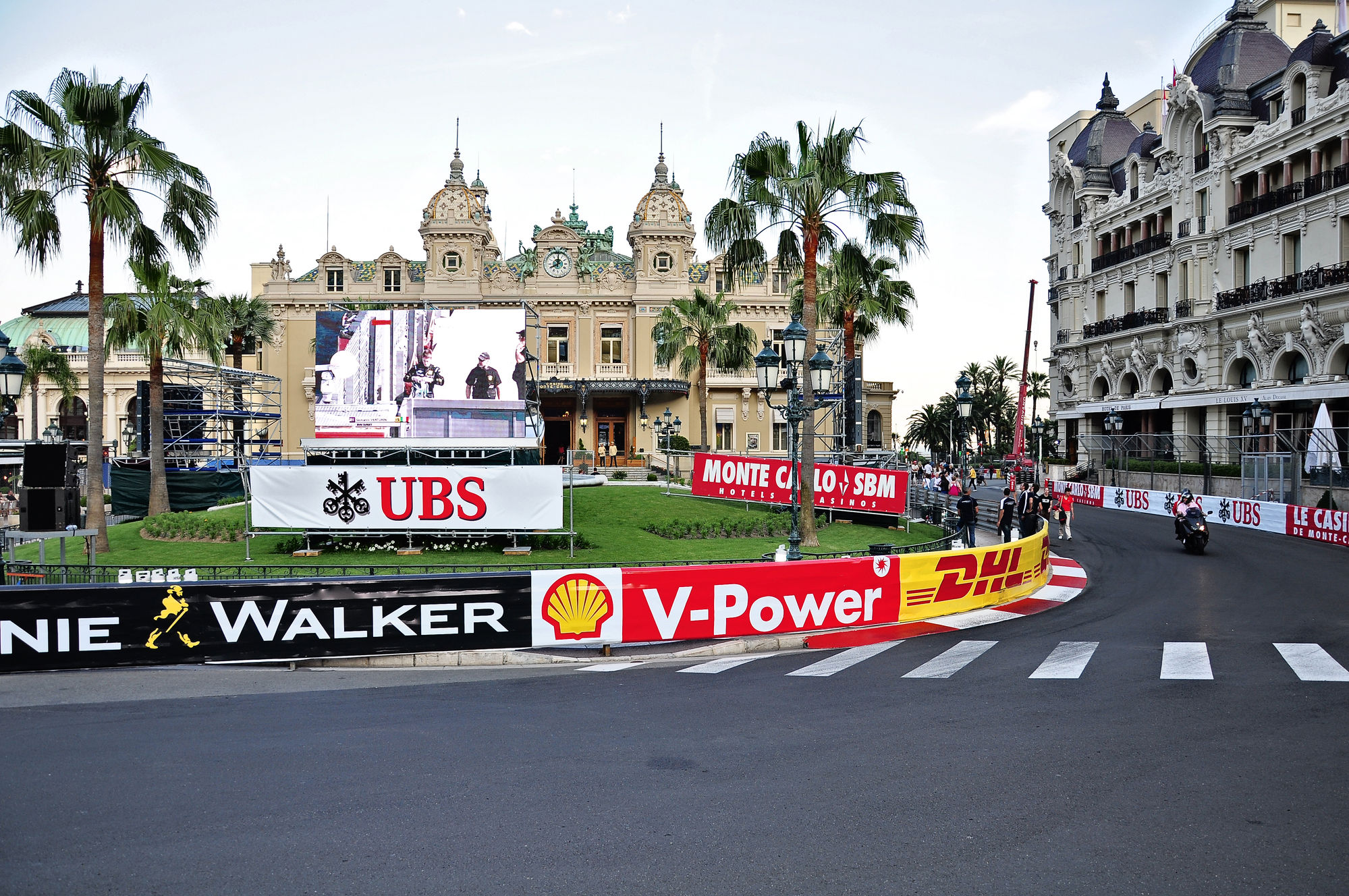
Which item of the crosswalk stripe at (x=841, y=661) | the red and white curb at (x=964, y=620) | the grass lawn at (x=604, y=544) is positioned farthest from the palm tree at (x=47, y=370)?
the crosswalk stripe at (x=841, y=661)

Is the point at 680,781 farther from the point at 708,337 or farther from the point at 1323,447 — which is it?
the point at 708,337

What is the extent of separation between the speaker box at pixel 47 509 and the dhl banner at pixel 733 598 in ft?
29.2

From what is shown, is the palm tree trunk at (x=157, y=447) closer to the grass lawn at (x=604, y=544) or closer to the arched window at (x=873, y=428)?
the grass lawn at (x=604, y=544)

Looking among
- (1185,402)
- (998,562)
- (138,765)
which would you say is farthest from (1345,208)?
(138,765)

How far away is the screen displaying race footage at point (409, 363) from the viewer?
31.6m

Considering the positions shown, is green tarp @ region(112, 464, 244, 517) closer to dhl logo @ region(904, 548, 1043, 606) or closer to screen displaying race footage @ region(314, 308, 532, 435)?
screen displaying race footage @ region(314, 308, 532, 435)

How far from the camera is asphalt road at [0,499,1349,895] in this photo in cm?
584

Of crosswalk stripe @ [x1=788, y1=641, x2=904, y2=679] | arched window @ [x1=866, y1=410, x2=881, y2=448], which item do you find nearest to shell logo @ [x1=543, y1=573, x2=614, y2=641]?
crosswalk stripe @ [x1=788, y1=641, x2=904, y2=679]

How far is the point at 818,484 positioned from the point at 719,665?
1804 centimetres

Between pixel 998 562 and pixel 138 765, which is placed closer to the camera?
pixel 138 765

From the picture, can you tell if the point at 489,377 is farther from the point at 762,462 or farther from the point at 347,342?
the point at 762,462

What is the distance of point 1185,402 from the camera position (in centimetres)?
4534

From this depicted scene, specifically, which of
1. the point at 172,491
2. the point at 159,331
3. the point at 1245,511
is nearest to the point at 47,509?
the point at 159,331

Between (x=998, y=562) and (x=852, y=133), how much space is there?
11136 mm
